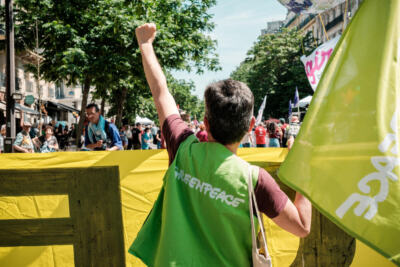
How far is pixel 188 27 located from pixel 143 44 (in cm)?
1635

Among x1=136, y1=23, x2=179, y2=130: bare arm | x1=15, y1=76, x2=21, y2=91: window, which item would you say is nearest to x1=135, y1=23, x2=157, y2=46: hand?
x1=136, y1=23, x2=179, y2=130: bare arm

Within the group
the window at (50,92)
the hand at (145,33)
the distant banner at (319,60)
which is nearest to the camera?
the hand at (145,33)

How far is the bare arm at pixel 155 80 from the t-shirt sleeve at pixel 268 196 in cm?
55

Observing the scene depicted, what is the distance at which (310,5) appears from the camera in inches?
288

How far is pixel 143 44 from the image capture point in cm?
182

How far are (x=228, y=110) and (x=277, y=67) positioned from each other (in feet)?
159

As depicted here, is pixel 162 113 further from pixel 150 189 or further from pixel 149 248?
pixel 150 189

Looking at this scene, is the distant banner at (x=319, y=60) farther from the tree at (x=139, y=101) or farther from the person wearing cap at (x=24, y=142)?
the tree at (x=139, y=101)

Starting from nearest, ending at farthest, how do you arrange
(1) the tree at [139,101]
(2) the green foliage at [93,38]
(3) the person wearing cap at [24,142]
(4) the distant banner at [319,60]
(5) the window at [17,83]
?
(4) the distant banner at [319,60]
(3) the person wearing cap at [24,142]
(2) the green foliage at [93,38]
(1) the tree at [139,101]
(5) the window at [17,83]

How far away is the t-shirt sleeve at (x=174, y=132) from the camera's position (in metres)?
1.56

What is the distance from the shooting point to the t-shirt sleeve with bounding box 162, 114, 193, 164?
1.56 metres

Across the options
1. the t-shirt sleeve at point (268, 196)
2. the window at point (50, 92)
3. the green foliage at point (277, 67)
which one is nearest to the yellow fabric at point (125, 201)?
the t-shirt sleeve at point (268, 196)

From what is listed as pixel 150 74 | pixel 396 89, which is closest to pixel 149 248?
pixel 150 74

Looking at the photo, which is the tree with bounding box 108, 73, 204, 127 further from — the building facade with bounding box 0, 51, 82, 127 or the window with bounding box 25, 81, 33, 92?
the window with bounding box 25, 81, 33, 92
